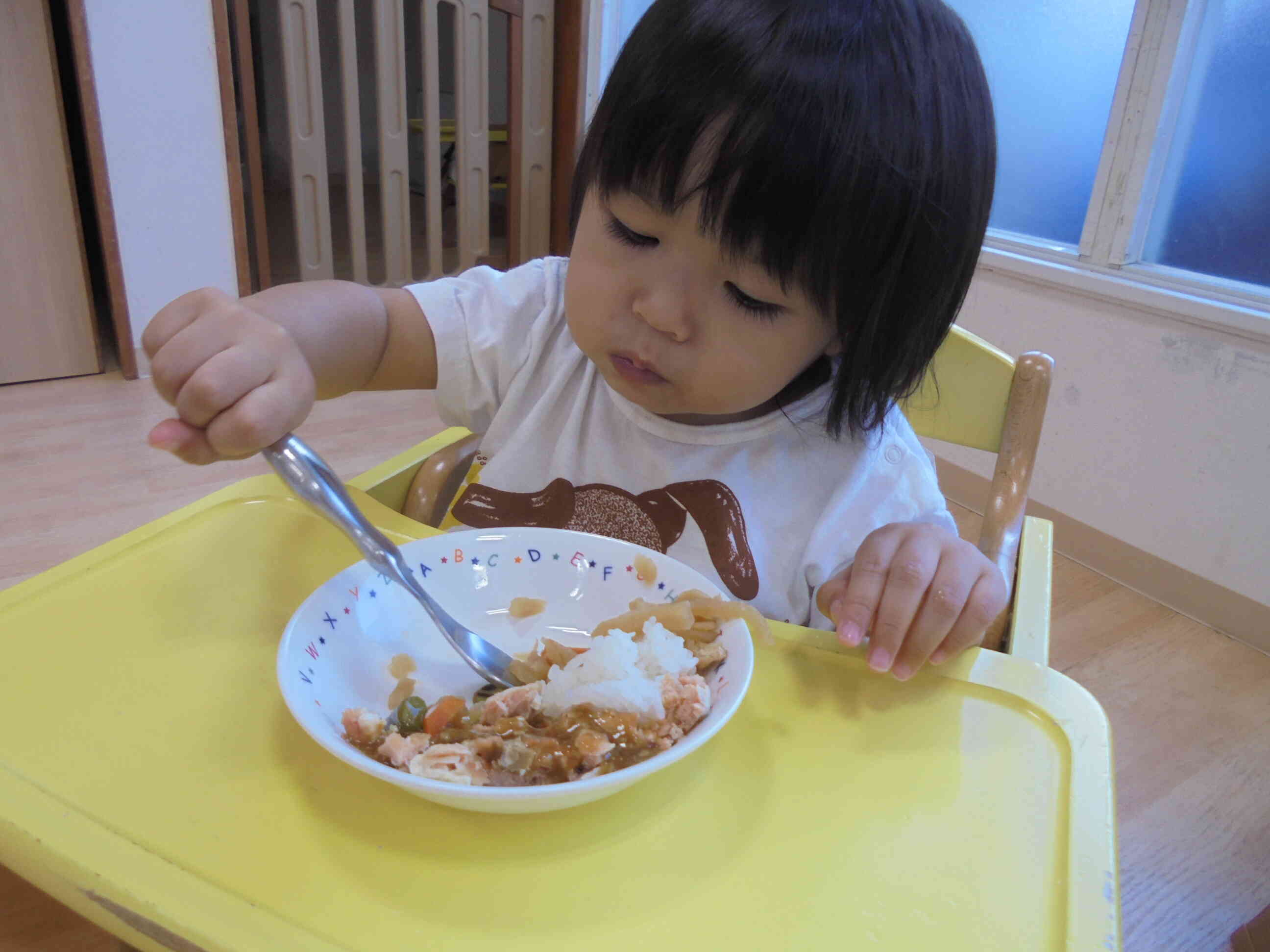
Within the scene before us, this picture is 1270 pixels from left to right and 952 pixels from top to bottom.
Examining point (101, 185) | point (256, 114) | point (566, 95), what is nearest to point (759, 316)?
point (101, 185)

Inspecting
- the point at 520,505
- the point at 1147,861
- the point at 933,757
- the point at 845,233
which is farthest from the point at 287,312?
the point at 1147,861

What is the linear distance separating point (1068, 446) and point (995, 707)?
4.01 ft

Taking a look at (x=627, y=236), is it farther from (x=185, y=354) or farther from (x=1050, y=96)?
(x=1050, y=96)

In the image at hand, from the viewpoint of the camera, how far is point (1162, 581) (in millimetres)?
1441

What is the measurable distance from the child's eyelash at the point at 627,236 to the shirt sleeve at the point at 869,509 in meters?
0.25

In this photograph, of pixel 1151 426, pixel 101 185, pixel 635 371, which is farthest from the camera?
pixel 101 185

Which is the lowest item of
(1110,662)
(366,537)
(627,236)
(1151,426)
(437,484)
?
(1110,662)

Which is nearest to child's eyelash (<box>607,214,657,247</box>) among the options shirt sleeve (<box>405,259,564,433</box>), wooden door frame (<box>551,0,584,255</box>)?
shirt sleeve (<box>405,259,564,433</box>)

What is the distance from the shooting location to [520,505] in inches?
28.4

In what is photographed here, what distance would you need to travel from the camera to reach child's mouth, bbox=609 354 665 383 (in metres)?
0.58

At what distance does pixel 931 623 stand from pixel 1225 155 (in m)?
1.26

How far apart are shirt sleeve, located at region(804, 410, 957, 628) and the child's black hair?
14 centimetres

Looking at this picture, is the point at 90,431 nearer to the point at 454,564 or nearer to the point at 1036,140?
the point at 454,564

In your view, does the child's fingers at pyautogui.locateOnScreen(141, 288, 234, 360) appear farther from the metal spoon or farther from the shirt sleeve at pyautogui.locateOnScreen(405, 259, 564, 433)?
the shirt sleeve at pyautogui.locateOnScreen(405, 259, 564, 433)
